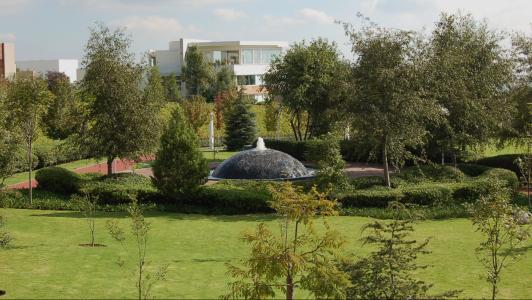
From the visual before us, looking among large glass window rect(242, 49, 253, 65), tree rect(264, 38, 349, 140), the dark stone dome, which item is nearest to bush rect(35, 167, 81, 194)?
the dark stone dome

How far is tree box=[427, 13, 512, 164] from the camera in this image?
24641mm

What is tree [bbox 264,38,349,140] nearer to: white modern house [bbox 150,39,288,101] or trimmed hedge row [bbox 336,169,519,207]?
trimmed hedge row [bbox 336,169,519,207]

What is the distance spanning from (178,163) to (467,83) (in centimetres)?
1311

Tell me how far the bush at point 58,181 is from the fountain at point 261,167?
21.6ft

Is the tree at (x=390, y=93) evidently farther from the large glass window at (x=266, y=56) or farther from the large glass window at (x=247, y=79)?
the large glass window at (x=266, y=56)

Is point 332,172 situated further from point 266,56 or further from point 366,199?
point 266,56

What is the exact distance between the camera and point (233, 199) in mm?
21797

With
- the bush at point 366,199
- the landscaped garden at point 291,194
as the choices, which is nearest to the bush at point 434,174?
the landscaped garden at point 291,194

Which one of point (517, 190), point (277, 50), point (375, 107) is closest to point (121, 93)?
point (375, 107)

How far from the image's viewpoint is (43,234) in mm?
17781

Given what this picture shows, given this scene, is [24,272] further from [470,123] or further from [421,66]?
[470,123]

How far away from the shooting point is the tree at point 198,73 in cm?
7600

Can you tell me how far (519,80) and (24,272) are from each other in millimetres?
22081

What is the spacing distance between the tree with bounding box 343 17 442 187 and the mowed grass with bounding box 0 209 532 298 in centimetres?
426
